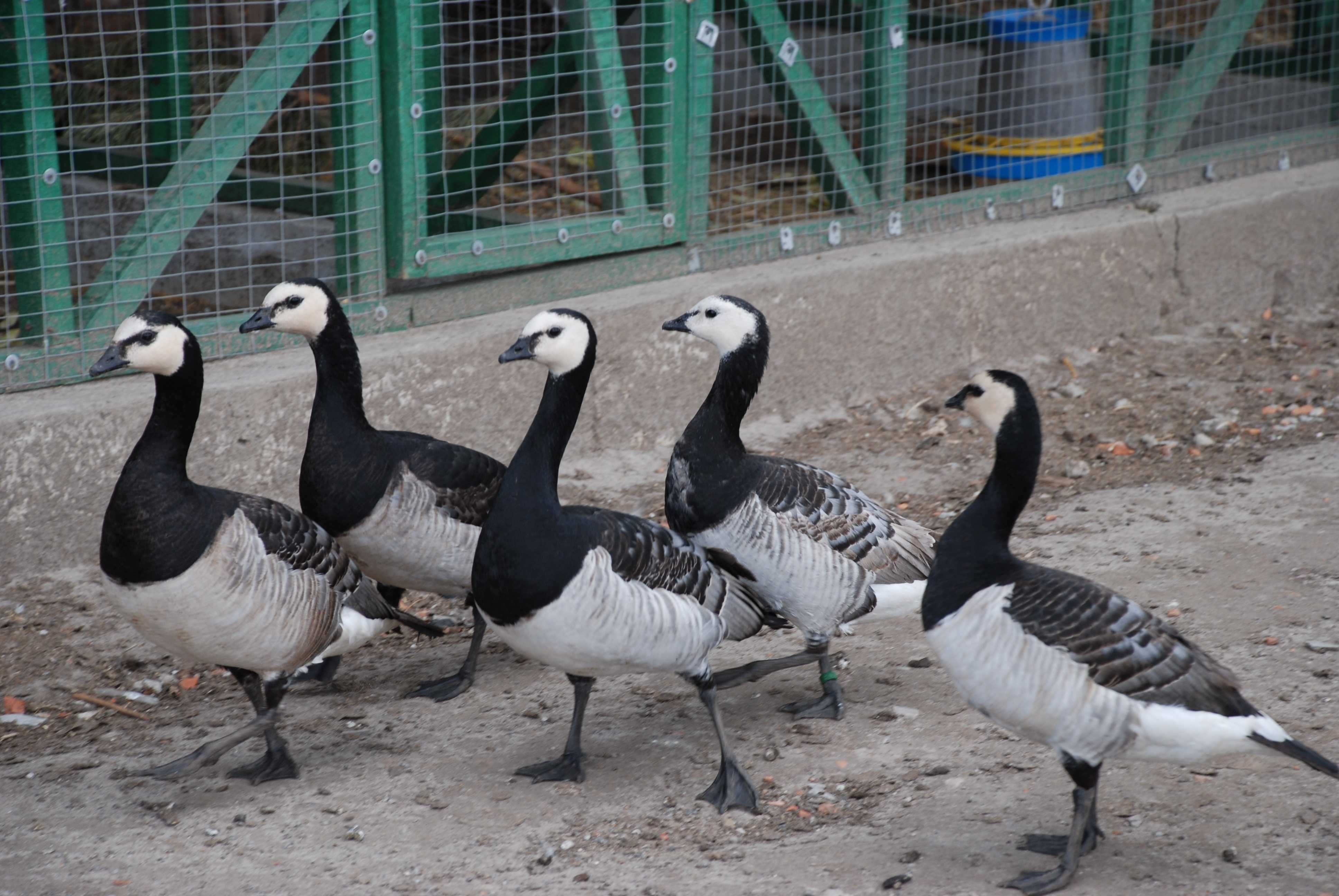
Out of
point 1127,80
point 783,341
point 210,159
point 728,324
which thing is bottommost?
point 783,341

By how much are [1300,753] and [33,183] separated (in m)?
4.89

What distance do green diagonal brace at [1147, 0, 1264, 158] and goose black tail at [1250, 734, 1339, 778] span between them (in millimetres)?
6126

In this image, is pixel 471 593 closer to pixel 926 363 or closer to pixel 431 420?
pixel 431 420

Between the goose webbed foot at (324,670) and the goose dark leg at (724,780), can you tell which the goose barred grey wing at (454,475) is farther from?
the goose dark leg at (724,780)

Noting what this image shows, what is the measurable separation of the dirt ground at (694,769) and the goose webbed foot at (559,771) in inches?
1.8

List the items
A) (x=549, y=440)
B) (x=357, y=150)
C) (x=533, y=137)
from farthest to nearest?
1. (x=533, y=137)
2. (x=357, y=150)
3. (x=549, y=440)

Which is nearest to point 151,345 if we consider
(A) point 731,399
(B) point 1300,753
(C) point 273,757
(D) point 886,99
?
(C) point 273,757

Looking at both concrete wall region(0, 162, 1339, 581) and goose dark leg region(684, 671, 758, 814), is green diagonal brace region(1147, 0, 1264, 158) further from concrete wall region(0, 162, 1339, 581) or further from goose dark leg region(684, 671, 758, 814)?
goose dark leg region(684, 671, 758, 814)

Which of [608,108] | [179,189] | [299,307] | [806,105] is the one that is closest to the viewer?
[299,307]

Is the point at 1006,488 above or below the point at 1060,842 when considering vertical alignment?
above

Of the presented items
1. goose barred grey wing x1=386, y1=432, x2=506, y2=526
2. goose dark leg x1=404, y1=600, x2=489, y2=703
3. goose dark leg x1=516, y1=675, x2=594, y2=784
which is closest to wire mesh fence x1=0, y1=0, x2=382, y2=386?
goose barred grey wing x1=386, y1=432, x2=506, y2=526

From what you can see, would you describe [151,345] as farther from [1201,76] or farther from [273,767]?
[1201,76]

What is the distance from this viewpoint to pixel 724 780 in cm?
427

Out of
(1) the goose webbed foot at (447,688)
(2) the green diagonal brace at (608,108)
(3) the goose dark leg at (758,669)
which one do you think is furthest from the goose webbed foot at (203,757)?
(2) the green diagonal brace at (608,108)
